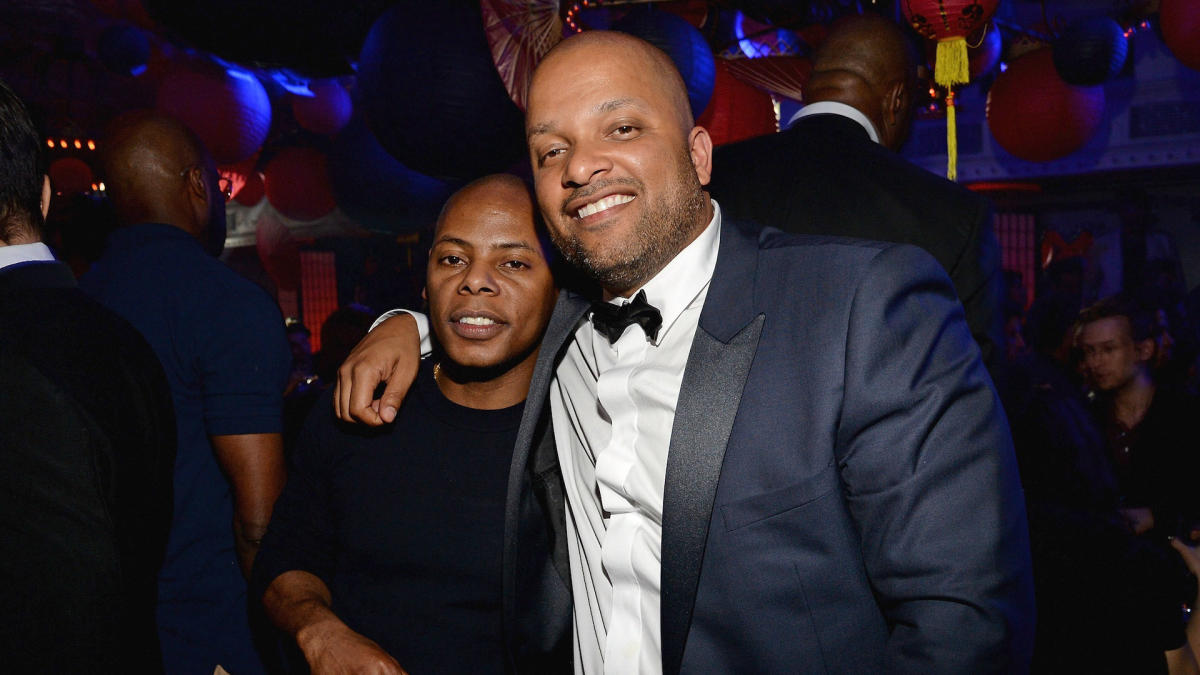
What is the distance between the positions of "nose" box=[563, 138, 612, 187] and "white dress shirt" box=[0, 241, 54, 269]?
0.83m

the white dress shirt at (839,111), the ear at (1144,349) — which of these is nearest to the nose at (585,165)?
the white dress shirt at (839,111)

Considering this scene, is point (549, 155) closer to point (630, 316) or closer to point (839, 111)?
point (630, 316)

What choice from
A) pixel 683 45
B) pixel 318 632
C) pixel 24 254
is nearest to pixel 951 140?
pixel 683 45

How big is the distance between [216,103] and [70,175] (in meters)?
3.41

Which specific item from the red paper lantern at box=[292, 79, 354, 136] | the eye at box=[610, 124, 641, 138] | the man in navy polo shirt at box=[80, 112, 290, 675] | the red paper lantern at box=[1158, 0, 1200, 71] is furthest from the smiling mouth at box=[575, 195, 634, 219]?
the red paper lantern at box=[292, 79, 354, 136]

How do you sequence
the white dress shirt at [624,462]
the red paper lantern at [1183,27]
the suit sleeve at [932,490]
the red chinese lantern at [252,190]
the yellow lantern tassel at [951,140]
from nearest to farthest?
the suit sleeve at [932,490]
the white dress shirt at [624,462]
the yellow lantern tassel at [951,140]
the red paper lantern at [1183,27]
the red chinese lantern at [252,190]

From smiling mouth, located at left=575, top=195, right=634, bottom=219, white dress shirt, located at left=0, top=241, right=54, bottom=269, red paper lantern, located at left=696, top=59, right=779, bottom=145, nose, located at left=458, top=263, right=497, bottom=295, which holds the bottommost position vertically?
nose, located at left=458, top=263, right=497, bottom=295

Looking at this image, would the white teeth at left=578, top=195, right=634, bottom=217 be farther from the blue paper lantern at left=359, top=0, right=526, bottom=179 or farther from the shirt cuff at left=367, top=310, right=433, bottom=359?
the blue paper lantern at left=359, top=0, right=526, bottom=179

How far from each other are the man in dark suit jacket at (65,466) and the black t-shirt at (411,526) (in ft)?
0.98

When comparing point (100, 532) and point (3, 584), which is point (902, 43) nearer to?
point (100, 532)

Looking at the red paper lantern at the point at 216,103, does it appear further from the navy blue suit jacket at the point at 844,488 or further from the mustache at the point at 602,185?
the navy blue suit jacket at the point at 844,488

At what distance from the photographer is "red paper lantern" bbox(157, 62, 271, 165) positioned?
171 inches

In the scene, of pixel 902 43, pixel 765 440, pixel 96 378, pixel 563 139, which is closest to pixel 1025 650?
pixel 765 440

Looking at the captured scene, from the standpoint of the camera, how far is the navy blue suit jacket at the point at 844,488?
896mm
